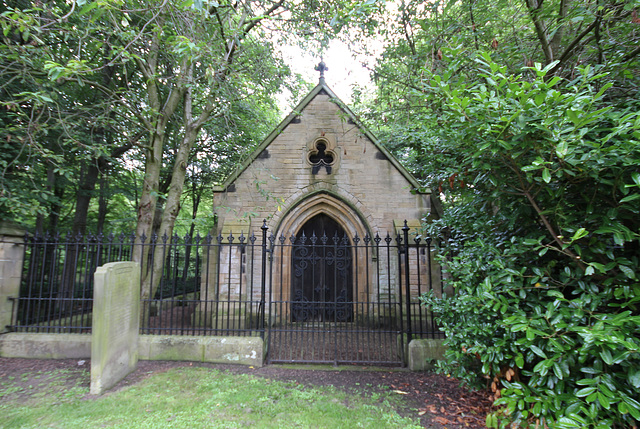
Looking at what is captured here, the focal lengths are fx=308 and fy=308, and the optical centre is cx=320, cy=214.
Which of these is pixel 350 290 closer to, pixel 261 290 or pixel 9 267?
pixel 261 290

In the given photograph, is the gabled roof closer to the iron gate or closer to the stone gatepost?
the iron gate

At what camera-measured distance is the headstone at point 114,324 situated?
162 inches

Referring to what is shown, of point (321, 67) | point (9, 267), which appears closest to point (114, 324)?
point (9, 267)

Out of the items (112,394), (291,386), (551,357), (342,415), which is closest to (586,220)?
(551,357)

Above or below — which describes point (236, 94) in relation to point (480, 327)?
above

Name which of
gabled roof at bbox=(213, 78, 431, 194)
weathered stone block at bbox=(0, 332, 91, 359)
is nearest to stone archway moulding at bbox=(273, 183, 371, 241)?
gabled roof at bbox=(213, 78, 431, 194)

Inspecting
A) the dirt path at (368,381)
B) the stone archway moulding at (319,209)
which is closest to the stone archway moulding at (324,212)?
the stone archway moulding at (319,209)

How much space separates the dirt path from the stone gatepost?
2.67 ft

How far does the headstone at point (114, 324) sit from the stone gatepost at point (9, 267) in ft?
8.65

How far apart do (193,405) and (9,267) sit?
4.65 metres

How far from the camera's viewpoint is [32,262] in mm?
5848

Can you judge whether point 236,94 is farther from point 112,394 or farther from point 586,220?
point 586,220

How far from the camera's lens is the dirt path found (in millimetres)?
3797

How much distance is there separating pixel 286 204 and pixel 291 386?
4999mm
